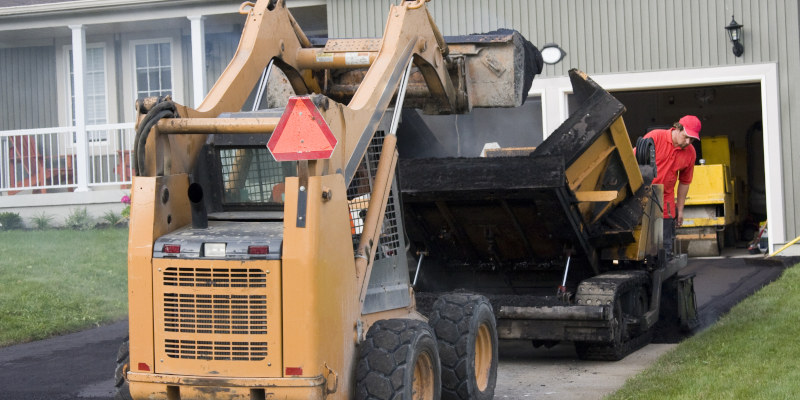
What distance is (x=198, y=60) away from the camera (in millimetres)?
19938

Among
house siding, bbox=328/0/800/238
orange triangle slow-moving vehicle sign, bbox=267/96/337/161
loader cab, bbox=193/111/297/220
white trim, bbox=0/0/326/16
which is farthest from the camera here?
white trim, bbox=0/0/326/16

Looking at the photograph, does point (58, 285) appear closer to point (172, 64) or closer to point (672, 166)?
point (672, 166)

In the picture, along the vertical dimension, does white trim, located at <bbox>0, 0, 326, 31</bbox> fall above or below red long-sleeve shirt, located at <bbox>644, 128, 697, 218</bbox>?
above

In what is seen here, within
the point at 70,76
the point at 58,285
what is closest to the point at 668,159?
the point at 58,285

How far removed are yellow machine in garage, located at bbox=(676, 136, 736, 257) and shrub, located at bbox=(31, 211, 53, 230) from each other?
37.2 ft

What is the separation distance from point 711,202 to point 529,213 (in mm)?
10697

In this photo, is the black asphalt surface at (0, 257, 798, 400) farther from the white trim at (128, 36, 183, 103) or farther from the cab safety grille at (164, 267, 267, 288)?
the white trim at (128, 36, 183, 103)

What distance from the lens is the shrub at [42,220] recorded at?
20.0 metres

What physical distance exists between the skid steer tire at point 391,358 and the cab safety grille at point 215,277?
0.75m

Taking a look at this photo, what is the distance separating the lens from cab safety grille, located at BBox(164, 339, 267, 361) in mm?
5418

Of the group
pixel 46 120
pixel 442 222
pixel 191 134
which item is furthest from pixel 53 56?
pixel 191 134

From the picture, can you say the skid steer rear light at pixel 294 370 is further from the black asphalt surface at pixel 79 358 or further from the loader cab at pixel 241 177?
the black asphalt surface at pixel 79 358

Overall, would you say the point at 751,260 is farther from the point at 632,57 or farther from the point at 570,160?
the point at 570,160

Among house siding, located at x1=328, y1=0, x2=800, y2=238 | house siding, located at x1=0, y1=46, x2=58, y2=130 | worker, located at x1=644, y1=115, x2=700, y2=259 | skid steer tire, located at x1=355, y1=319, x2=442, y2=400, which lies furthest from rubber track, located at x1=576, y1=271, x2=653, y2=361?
house siding, located at x1=0, y1=46, x2=58, y2=130
